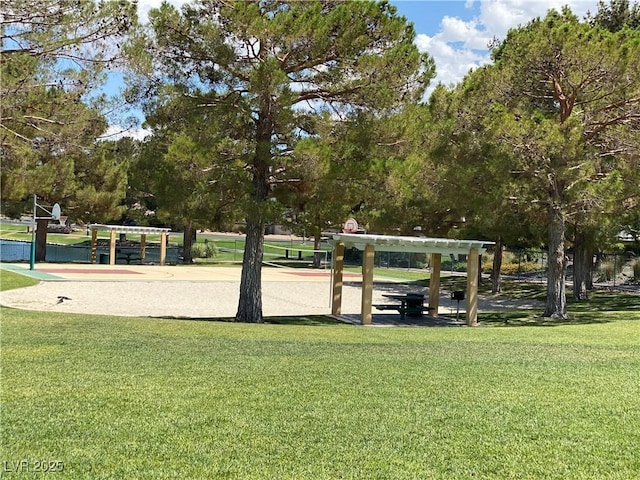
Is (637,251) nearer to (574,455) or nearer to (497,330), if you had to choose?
(497,330)

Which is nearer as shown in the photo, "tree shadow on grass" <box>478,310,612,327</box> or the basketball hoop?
the basketball hoop

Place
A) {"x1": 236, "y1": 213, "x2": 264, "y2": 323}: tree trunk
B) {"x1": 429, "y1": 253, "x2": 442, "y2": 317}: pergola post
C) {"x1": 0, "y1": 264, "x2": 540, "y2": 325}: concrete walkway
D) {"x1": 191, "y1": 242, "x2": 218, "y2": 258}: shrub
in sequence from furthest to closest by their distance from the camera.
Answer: {"x1": 191, "y1": 242, "x2": 218, "y2": 258}: shrub, {"x1": 429, "y1": 253, "x2": 442, "y2": 317}: pergola post, {"x1": 0, "y1": 264, "x2": 540, "y2": 325}: concrete walkway, {"x1": 236, "y1": 213, "x2": 264, "y2": 323}: tree trunk

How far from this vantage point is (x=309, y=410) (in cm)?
602

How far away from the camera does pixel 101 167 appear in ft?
119

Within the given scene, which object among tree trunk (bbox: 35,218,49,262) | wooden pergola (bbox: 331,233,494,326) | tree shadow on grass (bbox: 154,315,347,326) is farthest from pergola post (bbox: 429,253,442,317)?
tree trunk (bbox: 35,218,49,262)

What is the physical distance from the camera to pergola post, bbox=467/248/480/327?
1907cm

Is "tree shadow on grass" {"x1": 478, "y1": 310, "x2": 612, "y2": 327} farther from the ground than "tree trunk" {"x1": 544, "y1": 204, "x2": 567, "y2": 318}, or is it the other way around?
"tree trunk" {"x1": 544, "y1": 204, "x2": 567, "y2": 318}

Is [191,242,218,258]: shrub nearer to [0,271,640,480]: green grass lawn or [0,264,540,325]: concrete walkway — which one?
Result: [0,264,540,325]: concrete walkway

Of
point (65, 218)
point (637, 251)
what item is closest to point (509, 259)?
point (637, 251)

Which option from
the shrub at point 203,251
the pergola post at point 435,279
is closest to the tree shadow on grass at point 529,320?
the pergola post at point 435,279

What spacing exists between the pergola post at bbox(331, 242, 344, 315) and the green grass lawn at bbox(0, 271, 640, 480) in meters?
9.38

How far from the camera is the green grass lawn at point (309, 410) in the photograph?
4648mm

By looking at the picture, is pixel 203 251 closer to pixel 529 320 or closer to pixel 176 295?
pixel 176 295

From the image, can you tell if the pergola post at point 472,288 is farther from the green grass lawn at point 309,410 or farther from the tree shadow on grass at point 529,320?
the green grass lawn at point 309,410
